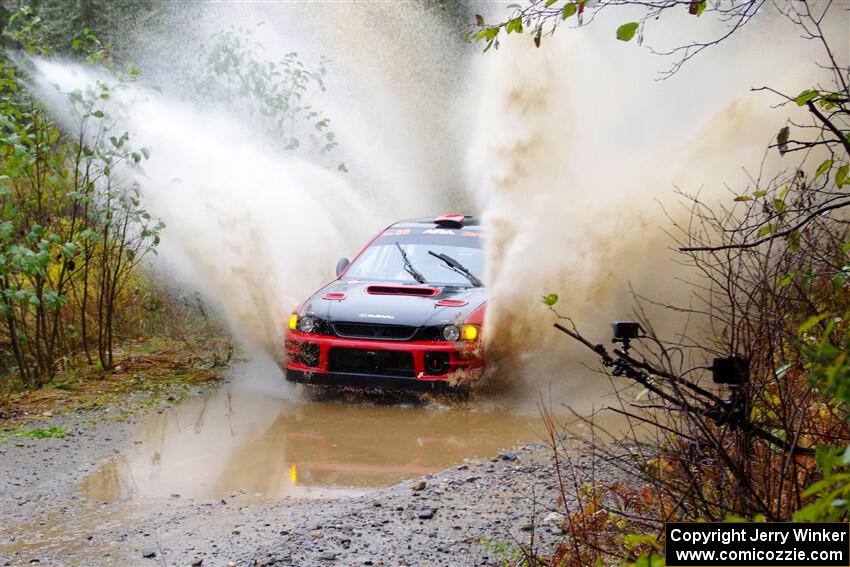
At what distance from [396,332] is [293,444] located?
1.52 meters

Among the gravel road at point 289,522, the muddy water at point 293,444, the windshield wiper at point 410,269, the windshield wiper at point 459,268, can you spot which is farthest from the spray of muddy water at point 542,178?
the gravel road at point 289,522

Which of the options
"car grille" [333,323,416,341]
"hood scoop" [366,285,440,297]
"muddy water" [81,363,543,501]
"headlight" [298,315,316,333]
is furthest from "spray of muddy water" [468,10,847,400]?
"headlight" [298,315,316,333]

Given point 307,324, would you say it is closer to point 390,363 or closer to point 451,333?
point 390,363

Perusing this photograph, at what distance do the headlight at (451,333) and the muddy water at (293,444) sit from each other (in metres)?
0.67

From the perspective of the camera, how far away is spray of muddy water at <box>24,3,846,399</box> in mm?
9195

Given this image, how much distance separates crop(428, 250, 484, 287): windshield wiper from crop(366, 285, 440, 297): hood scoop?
437 millimetres

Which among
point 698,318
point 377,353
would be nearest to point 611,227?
point 698,318

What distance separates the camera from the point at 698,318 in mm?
9414

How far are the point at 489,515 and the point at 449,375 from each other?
3209mm

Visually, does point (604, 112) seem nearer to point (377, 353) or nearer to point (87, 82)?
point (377, 353)

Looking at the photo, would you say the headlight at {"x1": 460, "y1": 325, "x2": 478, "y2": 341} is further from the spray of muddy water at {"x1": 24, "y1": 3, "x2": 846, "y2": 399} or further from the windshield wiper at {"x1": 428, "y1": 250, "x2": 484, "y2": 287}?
the windshield wiper at {"x1": 428, "y1": 250, "x2": 484, "y2": 287}

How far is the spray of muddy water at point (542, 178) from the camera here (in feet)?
30.2

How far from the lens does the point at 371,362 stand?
8.30m

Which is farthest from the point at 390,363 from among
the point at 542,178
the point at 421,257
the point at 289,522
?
the point at 289,522
